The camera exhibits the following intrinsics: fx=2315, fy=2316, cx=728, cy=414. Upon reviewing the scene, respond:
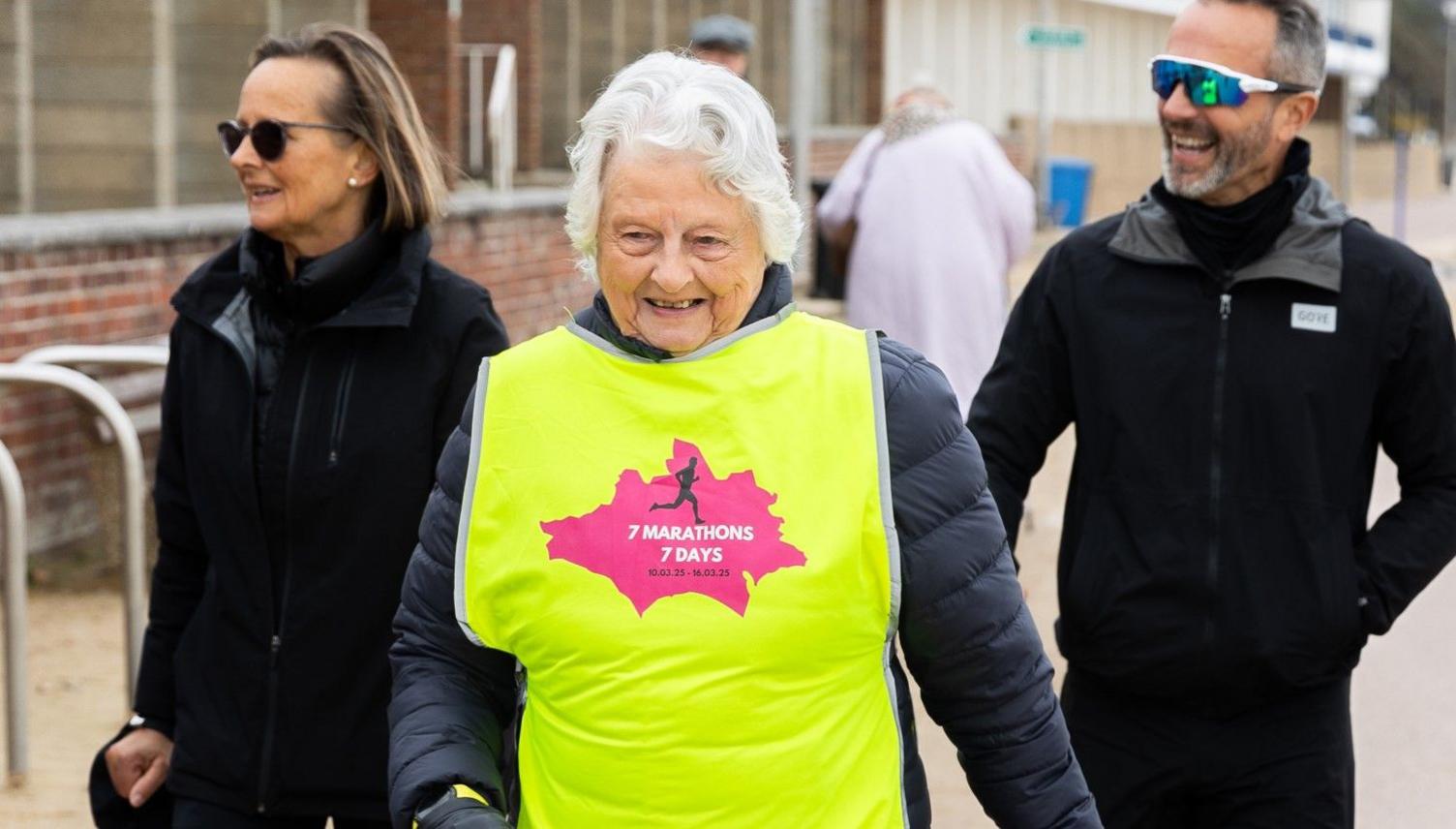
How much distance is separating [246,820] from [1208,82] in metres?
2.00

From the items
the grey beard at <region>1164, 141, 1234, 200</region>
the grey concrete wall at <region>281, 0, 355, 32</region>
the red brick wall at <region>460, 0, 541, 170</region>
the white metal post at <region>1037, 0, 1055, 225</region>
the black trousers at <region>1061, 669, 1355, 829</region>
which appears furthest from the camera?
the white metal post at <region>1037, 0, 1055, 225</region>

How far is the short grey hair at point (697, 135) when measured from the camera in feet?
8.43

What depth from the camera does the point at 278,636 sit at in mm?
3588

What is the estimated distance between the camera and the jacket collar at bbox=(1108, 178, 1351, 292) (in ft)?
12.4

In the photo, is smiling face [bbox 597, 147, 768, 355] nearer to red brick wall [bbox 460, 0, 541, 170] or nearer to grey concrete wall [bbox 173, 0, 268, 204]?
grey concrete wall [bbox 173, 0, 268, 204]

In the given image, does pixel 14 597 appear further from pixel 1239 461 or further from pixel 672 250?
pixel 672 250

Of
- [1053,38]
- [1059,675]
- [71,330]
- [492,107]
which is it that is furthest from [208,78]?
[1053,38]

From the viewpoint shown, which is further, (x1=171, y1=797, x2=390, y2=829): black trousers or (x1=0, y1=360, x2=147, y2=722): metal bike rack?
(x1=0, y1=360, x2=147, y2=722): metal bike rack

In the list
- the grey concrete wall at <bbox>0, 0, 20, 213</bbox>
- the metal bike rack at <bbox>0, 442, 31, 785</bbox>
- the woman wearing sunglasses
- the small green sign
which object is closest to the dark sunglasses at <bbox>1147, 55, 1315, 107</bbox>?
the woman wearing sunglasses

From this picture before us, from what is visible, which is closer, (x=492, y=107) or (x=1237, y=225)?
(x=1237, y=225)

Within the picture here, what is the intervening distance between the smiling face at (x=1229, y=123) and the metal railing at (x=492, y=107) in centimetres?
1244

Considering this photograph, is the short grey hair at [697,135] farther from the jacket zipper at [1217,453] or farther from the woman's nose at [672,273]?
the jacket zipper at [1217,453]

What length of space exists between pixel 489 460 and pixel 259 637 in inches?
43.3

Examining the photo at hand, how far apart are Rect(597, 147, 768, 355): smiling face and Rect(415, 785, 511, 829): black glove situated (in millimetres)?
548
